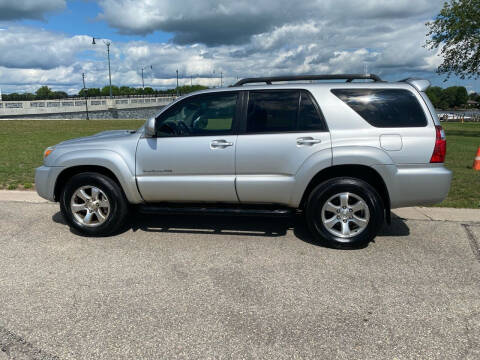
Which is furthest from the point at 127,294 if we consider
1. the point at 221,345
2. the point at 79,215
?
the point at 79,215

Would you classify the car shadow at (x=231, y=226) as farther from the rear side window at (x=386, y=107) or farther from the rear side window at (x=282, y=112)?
the rear side window at (x=386, y=107)

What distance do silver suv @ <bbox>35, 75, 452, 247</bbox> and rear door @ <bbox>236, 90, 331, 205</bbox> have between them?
11mm

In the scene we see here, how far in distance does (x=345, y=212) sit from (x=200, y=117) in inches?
80.4

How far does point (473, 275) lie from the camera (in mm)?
3729

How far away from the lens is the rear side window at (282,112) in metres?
4.33

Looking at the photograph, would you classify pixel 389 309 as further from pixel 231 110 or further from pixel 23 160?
pixel 23 160

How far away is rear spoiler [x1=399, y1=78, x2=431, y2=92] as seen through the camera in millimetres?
4328

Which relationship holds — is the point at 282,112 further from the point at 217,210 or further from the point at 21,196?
the point at 21,196

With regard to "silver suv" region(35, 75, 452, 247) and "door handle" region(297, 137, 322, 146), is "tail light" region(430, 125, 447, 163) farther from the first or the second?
"door handle" region(297, 137, 322, 146)

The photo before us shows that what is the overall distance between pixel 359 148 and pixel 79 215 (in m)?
3.48

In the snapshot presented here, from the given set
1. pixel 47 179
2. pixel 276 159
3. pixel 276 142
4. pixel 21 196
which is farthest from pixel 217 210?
pixel 21 196

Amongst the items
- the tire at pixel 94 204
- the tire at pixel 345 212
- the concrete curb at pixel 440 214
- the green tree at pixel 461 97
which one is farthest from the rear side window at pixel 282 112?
the green tree at pixel 461 97

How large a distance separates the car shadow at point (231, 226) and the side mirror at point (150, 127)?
130 cm

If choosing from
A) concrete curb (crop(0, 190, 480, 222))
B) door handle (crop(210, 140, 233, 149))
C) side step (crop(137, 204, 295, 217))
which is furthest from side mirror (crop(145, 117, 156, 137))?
concrete curb (crop(0, 190, 480, 222))
